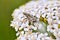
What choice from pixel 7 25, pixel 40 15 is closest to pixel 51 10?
pixel 40 15

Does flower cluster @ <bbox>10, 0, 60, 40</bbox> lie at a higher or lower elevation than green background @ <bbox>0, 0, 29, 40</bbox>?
lower

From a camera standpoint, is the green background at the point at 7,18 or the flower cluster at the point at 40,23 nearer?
the flower cluster at the point at 40,23

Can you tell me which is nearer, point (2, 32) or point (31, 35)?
point (31, 35)

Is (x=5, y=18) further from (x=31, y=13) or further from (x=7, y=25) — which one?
(x=31, y=13)

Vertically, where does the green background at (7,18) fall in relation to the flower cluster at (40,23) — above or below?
above

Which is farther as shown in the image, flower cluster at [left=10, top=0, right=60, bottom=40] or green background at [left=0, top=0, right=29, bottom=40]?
green background at [left=0, top=0, right=29, bottom=40]
